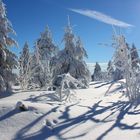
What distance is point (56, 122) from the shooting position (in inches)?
356

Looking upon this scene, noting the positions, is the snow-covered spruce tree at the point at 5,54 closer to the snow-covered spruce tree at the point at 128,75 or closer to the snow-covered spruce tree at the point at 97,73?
the snow-covered spruce tree at the point at 128,75

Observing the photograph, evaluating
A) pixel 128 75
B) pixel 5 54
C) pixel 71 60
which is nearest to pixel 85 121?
pixel 128 75

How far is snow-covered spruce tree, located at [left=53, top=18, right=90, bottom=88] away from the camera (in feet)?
98.7

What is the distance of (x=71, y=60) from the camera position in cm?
3023

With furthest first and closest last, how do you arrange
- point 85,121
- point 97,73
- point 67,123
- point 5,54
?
point 97,73, point 5,54, point 85,121, point 67,123

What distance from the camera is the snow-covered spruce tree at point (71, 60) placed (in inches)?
1184

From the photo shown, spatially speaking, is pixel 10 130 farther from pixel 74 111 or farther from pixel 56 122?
pixel 74 111

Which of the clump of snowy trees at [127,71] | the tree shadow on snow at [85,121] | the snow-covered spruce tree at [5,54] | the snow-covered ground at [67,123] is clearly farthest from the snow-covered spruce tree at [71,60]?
the snow-covered ground at [67,123]

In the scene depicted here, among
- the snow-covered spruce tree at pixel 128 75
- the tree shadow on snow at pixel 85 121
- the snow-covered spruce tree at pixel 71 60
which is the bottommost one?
the tree shadow on snow at pixel 85 121

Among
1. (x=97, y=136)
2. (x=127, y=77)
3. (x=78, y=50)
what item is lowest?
(x=97, y=136)

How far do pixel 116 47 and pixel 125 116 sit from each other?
598 cm

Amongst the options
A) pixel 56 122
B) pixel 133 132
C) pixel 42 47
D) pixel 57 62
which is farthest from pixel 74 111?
pixel 42 47

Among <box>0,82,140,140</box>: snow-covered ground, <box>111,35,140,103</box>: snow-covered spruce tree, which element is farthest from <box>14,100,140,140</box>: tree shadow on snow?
<box>111,35,140,103</box>: snow-covered spruce tree

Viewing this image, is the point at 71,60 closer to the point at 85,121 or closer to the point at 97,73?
the point at 85,121
